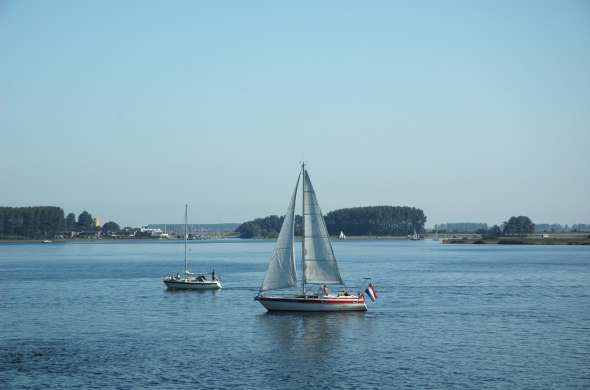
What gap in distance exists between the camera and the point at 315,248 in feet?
249

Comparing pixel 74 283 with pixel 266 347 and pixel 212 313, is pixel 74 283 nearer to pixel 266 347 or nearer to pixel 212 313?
pixel 212 313

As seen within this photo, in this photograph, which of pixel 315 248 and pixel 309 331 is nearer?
pixel 309 331

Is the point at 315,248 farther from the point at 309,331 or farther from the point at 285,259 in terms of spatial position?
the point at 309,331

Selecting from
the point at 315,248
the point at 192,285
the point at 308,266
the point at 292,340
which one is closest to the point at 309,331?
the point at 292,340

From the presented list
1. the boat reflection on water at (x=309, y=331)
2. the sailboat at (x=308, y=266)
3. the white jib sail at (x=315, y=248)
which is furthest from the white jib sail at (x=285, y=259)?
the boat reflection on water at (x=309, y=331)

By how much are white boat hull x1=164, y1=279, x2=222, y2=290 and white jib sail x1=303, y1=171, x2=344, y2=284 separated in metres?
28.8

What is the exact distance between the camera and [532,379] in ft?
157

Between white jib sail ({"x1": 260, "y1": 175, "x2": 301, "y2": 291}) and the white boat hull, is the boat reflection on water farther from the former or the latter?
the white boat hull

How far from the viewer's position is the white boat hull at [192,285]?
10219cm

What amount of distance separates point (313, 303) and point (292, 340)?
14.0m

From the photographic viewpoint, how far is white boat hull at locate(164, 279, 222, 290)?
10219cm

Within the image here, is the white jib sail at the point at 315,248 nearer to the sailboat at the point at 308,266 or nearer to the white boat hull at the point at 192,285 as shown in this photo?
the sailboat at the point at 308,266

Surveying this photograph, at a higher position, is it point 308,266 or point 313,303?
point 308,266

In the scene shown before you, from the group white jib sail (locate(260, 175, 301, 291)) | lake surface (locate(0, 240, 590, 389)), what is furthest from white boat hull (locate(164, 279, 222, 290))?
white jib sail (locate(260, 175, 301, 291))
